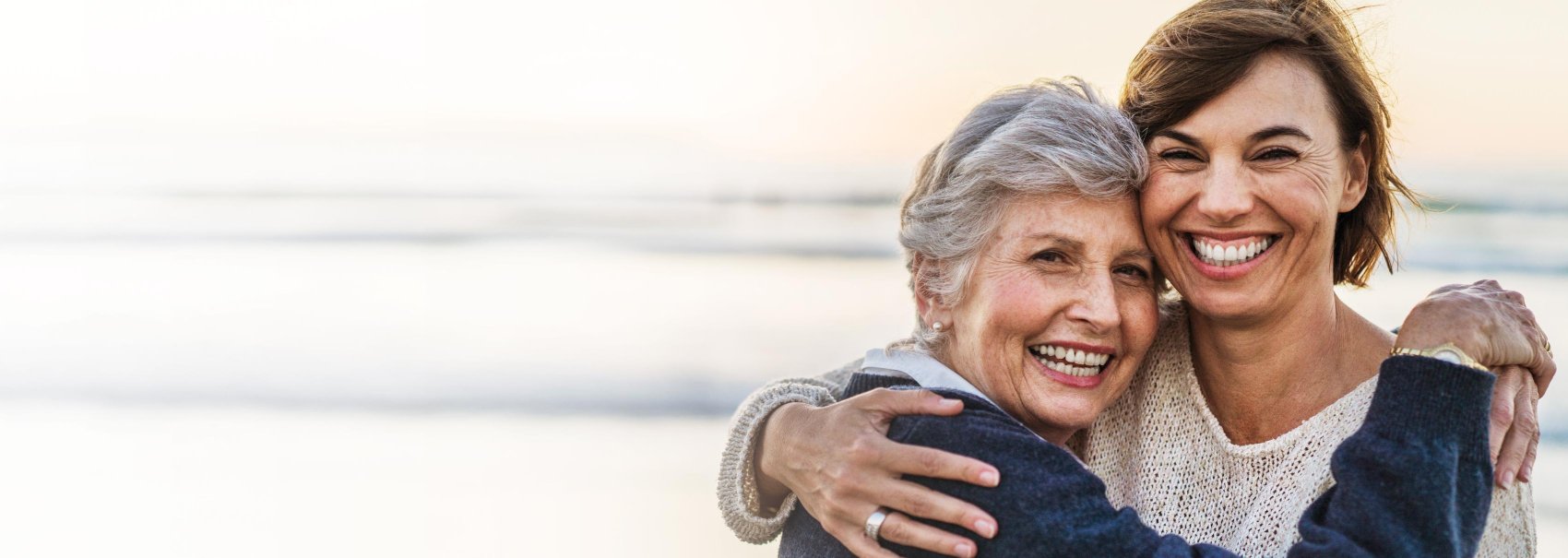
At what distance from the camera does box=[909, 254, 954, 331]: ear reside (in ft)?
7.29

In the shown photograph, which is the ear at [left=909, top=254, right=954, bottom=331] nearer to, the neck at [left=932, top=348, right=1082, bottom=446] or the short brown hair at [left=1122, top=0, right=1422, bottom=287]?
the neck at [left=932, top=348, right=1082, bottom=446]

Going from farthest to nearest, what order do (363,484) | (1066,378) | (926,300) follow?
(363,484) < (926,300) < (1066,378)

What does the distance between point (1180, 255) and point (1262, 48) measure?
0.35 m

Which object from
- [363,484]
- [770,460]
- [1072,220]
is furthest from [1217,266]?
[363,484]

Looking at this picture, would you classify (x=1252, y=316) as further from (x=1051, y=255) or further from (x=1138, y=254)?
(x=1051, y=255)

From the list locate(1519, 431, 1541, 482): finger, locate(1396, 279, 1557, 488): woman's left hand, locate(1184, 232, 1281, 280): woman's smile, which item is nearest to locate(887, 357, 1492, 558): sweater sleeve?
locate(1396, 279, 1557, 488): woman's left hand

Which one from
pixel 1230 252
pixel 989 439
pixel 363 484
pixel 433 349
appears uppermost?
pixel 1230 252

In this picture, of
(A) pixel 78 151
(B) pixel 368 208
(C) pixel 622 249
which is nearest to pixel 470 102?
(B) pixel 368 208

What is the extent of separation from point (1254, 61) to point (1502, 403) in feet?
2.06

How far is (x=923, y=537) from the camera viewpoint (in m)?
1.85

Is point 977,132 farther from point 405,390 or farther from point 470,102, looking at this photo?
point 470,102

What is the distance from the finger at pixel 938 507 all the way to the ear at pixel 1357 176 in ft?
2.87

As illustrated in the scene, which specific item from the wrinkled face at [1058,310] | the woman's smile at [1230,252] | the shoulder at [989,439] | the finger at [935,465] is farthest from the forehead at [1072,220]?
the finger at [935,465]

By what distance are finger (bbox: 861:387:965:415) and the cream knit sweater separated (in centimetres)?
42
